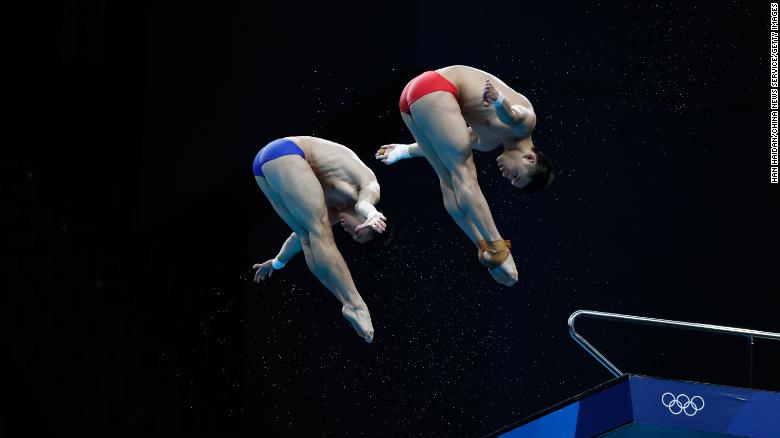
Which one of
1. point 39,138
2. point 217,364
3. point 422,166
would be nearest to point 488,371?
point 422,166

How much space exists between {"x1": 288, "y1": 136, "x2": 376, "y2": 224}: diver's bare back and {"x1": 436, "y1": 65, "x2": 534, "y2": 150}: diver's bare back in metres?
0.56

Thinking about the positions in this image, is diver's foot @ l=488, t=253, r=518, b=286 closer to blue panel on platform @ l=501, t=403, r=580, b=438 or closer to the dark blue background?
blue panel on platform @ l=501, t=403, r=580, b=438

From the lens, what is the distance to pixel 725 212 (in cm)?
858

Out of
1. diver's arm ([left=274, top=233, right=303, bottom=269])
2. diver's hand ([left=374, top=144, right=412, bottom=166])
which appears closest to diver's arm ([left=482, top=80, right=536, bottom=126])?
diver's hand ([left=374, top=144, right=412, bottom=166])

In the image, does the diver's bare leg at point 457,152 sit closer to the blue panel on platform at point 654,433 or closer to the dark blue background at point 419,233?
the blue panel on platform at point 654,433

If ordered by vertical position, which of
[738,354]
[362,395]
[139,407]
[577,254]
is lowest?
[139,407]

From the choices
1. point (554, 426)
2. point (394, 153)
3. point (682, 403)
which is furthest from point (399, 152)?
point (682, 403)

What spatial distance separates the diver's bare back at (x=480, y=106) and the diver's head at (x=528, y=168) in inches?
3.0

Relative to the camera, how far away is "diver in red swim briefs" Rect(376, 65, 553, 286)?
18.0ft

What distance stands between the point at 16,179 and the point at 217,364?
254 centimetres

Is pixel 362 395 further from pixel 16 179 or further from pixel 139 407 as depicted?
pixel 16 179

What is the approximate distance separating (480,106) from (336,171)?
2.49 ft

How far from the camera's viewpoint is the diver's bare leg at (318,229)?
575 cm
